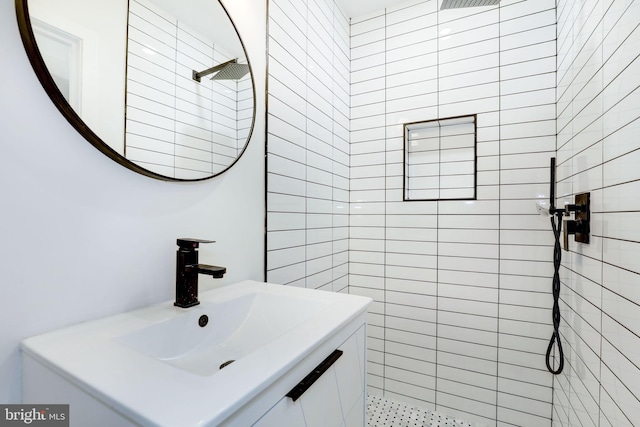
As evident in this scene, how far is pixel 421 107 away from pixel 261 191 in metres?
1.35

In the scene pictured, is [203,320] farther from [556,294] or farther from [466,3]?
[466,3]

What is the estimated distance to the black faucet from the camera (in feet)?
2.92

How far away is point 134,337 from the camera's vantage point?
2.34ft

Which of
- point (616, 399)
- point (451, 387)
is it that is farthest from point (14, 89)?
point (451, 387)

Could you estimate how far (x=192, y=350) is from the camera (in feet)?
2.85

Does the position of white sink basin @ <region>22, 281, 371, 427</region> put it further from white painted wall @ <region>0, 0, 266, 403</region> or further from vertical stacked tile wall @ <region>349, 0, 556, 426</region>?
vertical stacked tile wall @ <region>349, 0, 556, 426</region>

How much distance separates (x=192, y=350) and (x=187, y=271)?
0.24m

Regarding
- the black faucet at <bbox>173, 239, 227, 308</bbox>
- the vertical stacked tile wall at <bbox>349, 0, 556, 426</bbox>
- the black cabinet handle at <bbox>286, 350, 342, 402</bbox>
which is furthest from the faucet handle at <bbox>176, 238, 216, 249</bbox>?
the vertical stacked tile wall at <bbox>349, 0, 556, 426</bbox>

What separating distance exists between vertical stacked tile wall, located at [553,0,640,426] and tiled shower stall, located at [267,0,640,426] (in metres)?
0.01

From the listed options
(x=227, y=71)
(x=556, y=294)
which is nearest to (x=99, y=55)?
(x=227, y=71)

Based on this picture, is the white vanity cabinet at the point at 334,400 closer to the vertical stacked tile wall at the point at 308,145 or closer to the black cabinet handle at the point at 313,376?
the black cabinet handle at the point at 313,376

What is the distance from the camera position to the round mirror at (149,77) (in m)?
0.70

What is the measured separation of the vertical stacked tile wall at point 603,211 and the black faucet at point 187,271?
3.86 ft

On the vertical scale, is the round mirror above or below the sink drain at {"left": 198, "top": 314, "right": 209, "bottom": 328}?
above
